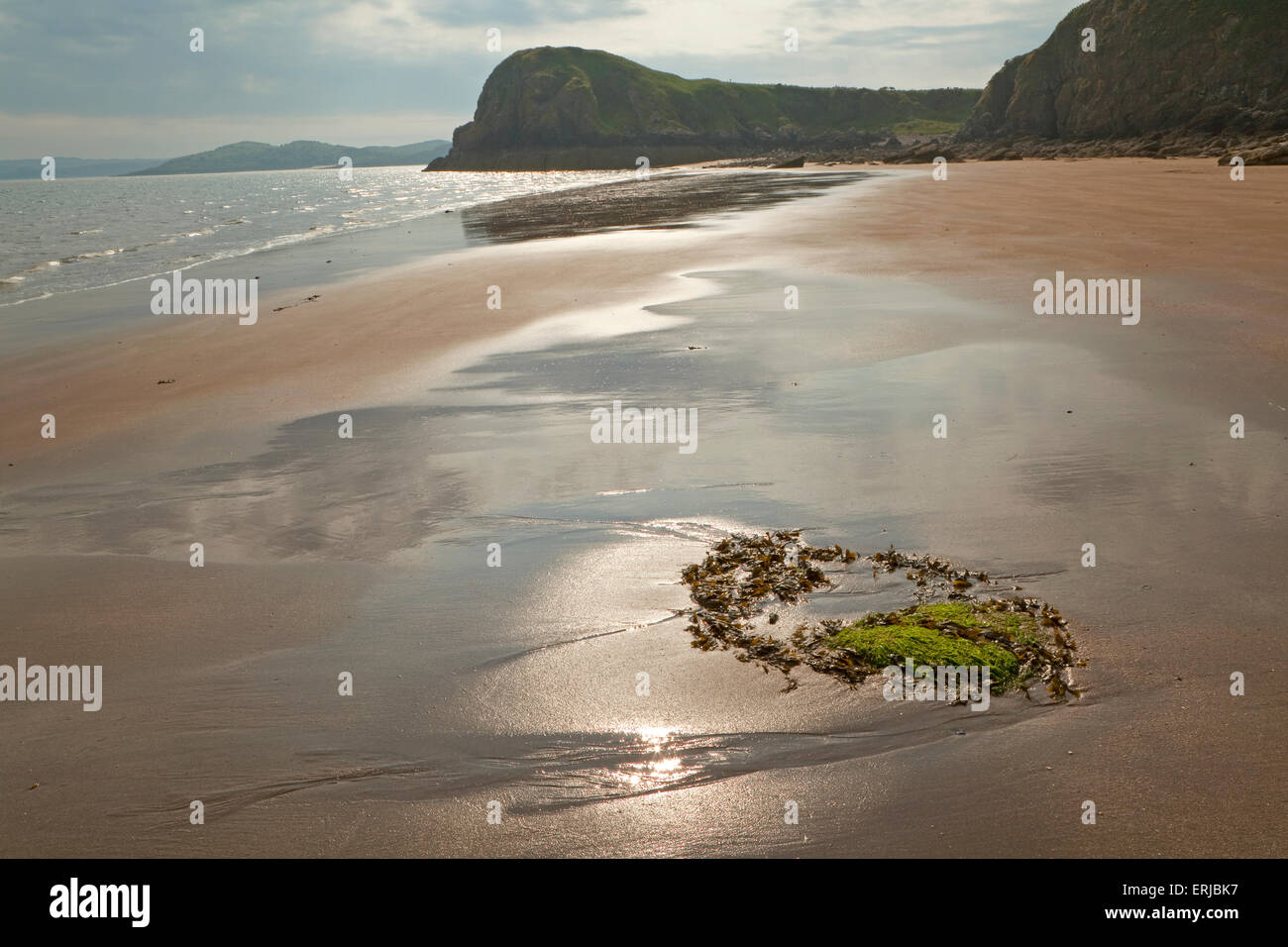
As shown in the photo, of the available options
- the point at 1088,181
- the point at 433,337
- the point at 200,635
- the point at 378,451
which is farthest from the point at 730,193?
the point at 200,635

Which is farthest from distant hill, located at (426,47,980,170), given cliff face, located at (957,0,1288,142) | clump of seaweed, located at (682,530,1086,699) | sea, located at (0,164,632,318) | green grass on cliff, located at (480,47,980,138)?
clump of seaweed, located at (682,530,1086,699)

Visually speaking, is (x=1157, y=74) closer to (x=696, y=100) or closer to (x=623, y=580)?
(x=623, y=580)

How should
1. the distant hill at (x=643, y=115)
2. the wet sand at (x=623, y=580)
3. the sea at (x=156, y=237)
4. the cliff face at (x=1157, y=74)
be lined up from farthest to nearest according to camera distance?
the distant hill at (x=643, y=115) < the cliff face at (x=1157, y=74) < the sea at (x=156, y=237) < the wet sand at (x=623, y=580)

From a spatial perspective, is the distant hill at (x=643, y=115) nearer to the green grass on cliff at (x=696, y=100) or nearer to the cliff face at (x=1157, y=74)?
the green grass on cliff at (x=696, y=100)

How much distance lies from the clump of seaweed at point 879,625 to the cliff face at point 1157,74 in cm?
5657

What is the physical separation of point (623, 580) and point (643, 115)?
154 m

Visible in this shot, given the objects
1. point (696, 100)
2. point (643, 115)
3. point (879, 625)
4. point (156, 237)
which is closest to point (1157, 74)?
point (156, 237)

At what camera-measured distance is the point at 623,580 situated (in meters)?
5.27

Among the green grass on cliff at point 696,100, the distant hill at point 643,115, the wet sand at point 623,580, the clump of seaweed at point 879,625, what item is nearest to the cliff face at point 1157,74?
the distant hill at point 643,115

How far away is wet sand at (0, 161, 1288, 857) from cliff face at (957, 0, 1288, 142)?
52.9 metres

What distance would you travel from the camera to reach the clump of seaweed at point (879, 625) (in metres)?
4.16

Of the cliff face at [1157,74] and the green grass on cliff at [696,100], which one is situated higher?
the green grass on cliff at [696,100]
